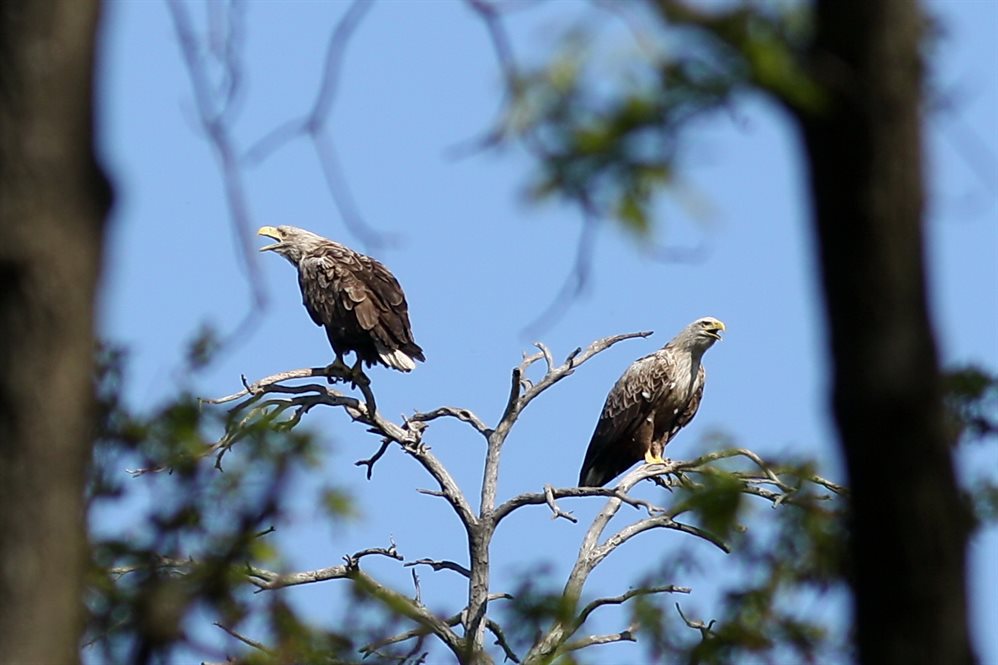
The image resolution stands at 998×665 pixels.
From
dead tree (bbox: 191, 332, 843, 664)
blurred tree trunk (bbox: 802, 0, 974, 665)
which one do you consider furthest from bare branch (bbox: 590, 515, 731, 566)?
blurred tree trunk (bbox: 802, 0, 974, 665)

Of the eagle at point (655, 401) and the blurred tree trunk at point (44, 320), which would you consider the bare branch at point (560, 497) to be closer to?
the eagle at point (655, 401)

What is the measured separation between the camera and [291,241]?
1273 centimetres

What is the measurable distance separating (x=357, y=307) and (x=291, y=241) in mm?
1678

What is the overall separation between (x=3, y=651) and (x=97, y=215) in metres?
0.66

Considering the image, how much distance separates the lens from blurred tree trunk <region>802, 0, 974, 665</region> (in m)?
2.31

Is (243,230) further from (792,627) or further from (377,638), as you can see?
(377,638)

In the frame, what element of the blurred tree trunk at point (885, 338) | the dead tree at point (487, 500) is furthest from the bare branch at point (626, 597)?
the blurred tree trunk at point (885, 338)

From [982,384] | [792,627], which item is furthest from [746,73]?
[982,384]

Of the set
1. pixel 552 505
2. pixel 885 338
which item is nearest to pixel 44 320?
pixel 885 338

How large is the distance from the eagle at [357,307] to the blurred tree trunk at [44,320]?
848 centimetres

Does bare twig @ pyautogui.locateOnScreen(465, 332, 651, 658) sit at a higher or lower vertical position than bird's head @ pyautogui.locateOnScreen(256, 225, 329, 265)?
lower

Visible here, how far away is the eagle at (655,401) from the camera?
40.9 feet

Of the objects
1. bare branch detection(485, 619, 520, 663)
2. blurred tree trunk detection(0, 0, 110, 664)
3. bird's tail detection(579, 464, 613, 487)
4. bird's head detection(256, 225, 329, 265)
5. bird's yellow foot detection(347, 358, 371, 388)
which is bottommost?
blurred tree trunk detection(0, 0, 110, 664)

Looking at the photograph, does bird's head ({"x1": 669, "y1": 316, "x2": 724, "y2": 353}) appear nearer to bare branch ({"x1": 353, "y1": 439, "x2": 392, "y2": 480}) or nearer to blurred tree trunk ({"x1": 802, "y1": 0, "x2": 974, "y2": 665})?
bare branch ({"x1": 353, "y1": 439, "x2": 392, "y2": 480})
